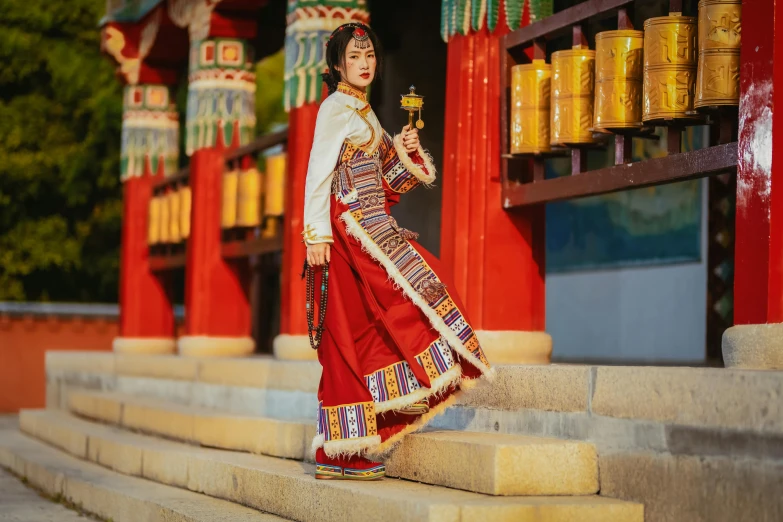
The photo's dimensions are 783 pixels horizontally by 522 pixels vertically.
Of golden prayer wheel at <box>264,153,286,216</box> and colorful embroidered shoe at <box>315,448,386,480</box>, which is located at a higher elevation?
golden prayer wheel at <box>264,153,286,216</box>

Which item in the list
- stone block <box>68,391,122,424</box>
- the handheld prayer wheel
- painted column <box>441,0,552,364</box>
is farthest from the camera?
stone block <box>68,391,122,424</box>

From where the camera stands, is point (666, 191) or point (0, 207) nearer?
point (666, 191)

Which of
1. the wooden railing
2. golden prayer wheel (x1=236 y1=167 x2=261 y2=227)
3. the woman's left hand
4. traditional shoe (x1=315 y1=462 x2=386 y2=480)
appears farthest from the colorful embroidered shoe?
golden prayer wheel (x1=236 y1=167 x2=261 y2=227)

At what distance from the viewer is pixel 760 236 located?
3.80 meters

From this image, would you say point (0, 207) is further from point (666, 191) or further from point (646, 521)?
point (646, 521)

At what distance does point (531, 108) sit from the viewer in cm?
527

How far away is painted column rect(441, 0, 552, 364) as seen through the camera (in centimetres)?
535

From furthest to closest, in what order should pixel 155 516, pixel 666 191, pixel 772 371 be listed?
pixel 666 191, pixel 155 516, pixel 772 371

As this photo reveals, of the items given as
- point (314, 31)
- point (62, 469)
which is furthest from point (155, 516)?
point (314, 31)

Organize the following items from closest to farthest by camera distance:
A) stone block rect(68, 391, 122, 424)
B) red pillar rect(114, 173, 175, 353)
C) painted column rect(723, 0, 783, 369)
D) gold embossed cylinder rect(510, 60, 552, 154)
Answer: painted column rect(723, 0, 783, 369) → gold embossed cylinder rect(510, 60, 552, 154) → stone block rect(68, 391, 122, 424) → red pillar rect(114, 173, 175, 353)

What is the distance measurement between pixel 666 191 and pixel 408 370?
14.9 feet

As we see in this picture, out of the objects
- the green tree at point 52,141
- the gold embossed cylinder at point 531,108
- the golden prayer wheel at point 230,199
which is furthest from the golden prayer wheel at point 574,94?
the green tree at point 52,141

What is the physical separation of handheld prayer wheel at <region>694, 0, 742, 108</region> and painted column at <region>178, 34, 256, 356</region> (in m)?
5.08

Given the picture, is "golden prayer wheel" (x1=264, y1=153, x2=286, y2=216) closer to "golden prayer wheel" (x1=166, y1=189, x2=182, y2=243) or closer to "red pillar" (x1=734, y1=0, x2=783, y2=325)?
"golden prayer wheel" (x1=166, y1=189, x2=182, y2=243)
